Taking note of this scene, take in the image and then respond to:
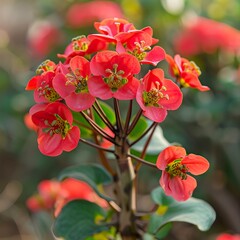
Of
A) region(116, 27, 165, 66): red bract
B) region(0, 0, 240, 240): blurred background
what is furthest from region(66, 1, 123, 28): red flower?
region(116, 27, 165, 66): red bract

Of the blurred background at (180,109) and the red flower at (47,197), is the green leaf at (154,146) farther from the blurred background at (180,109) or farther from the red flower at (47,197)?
the blurred background at (180,109)

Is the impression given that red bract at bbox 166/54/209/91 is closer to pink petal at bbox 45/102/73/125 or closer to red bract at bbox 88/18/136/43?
red bract at bbox 88/18/136/43

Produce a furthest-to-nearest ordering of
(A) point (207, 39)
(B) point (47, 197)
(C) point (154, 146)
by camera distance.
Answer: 1. (A) point (207, 39)
2. (B) point (47, 197)
3. (C) point (154, 146)

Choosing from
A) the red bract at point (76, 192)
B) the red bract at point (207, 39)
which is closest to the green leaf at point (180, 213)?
the red bract at point (76, 192)

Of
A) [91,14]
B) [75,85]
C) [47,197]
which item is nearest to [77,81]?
[75,85]

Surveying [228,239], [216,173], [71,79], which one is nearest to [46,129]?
[71,79]

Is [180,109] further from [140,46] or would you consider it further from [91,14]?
[140,46]

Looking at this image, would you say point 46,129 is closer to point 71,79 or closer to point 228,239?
point 71,79
